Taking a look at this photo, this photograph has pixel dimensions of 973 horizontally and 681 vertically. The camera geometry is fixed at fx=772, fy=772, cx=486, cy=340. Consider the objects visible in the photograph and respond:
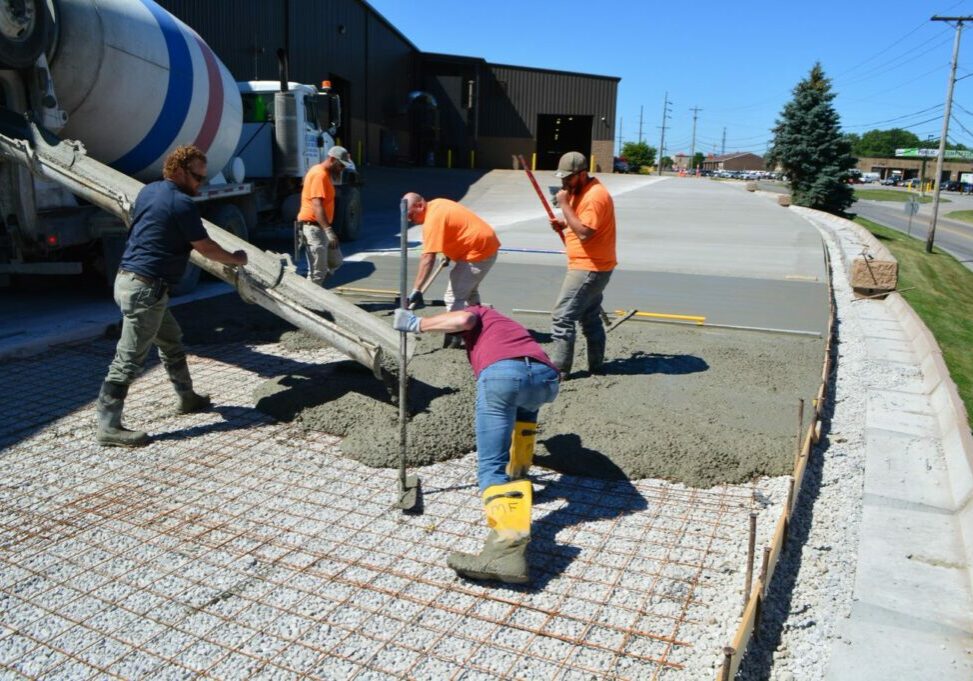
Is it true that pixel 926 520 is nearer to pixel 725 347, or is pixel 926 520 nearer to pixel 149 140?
pixel 725 347

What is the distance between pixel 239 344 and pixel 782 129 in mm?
31236

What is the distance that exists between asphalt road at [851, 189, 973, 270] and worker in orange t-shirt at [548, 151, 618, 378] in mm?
25005

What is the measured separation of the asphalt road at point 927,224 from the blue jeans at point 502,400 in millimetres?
27325

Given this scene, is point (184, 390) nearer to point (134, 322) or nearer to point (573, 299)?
point (134, 322)

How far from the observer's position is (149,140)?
8453mm

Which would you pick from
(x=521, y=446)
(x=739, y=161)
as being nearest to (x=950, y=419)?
(x=521, y=446)

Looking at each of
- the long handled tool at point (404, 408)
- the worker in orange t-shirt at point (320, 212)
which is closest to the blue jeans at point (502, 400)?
the long handled tool at point (404, 408)

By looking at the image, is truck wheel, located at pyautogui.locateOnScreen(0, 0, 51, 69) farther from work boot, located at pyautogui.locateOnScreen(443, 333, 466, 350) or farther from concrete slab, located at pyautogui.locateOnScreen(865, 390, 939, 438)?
concrete slab, located at pyautogui.locateOnScreen(865, 390, 939, 438)

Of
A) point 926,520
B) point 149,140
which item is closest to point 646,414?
point 926,520

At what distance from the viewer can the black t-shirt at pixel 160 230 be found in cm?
472

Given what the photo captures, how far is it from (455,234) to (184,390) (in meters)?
2.31

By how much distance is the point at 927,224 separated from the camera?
41.2 m

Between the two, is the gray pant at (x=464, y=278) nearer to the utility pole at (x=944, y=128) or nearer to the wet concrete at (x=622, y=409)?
the wet concrete at (x=622, y=409)

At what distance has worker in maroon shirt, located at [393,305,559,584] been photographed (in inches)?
134
